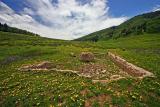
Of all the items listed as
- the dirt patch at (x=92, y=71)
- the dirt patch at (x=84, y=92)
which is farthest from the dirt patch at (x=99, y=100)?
the dirt patch at (x=92, y=71)

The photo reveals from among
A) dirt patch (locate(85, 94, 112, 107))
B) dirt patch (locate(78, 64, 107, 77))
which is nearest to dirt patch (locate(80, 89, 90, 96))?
dirt patch (locate(85, 94, 112, 107))

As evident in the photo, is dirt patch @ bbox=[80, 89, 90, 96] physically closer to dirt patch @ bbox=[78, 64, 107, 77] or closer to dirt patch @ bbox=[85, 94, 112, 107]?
dirt patch @ bbox=[85, 94, 112, 107]

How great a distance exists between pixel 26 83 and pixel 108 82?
11.3 metres

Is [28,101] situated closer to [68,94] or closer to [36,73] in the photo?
[68,94]

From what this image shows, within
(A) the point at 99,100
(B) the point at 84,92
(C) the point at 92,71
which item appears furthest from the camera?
(C) the point at 92,71

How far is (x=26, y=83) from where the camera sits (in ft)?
93.6

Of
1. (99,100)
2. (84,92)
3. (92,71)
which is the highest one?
(84,92)

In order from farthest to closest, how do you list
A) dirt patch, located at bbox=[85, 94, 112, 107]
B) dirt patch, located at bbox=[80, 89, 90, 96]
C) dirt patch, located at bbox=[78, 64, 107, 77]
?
dirt patch, located at bbox=[78, 64, 107, 77] < dirt patch, located at bbox=[80, 89, 90, 96] < dirt patch, located at bbox=[85, 94, 112, 107]

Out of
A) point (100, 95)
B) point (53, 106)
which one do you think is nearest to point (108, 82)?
point (100, 95)

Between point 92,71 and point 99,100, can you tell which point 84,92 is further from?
point 92,71

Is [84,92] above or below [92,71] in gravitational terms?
above

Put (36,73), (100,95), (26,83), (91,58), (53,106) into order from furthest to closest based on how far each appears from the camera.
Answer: (91,58), (36,73), (26,83), (100,95), (53,106)

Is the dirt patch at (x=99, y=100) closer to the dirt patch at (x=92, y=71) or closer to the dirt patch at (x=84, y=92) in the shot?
the dirt patch at (x=84, y=92)

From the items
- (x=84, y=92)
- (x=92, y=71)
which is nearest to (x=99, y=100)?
(x=84, y=92)
